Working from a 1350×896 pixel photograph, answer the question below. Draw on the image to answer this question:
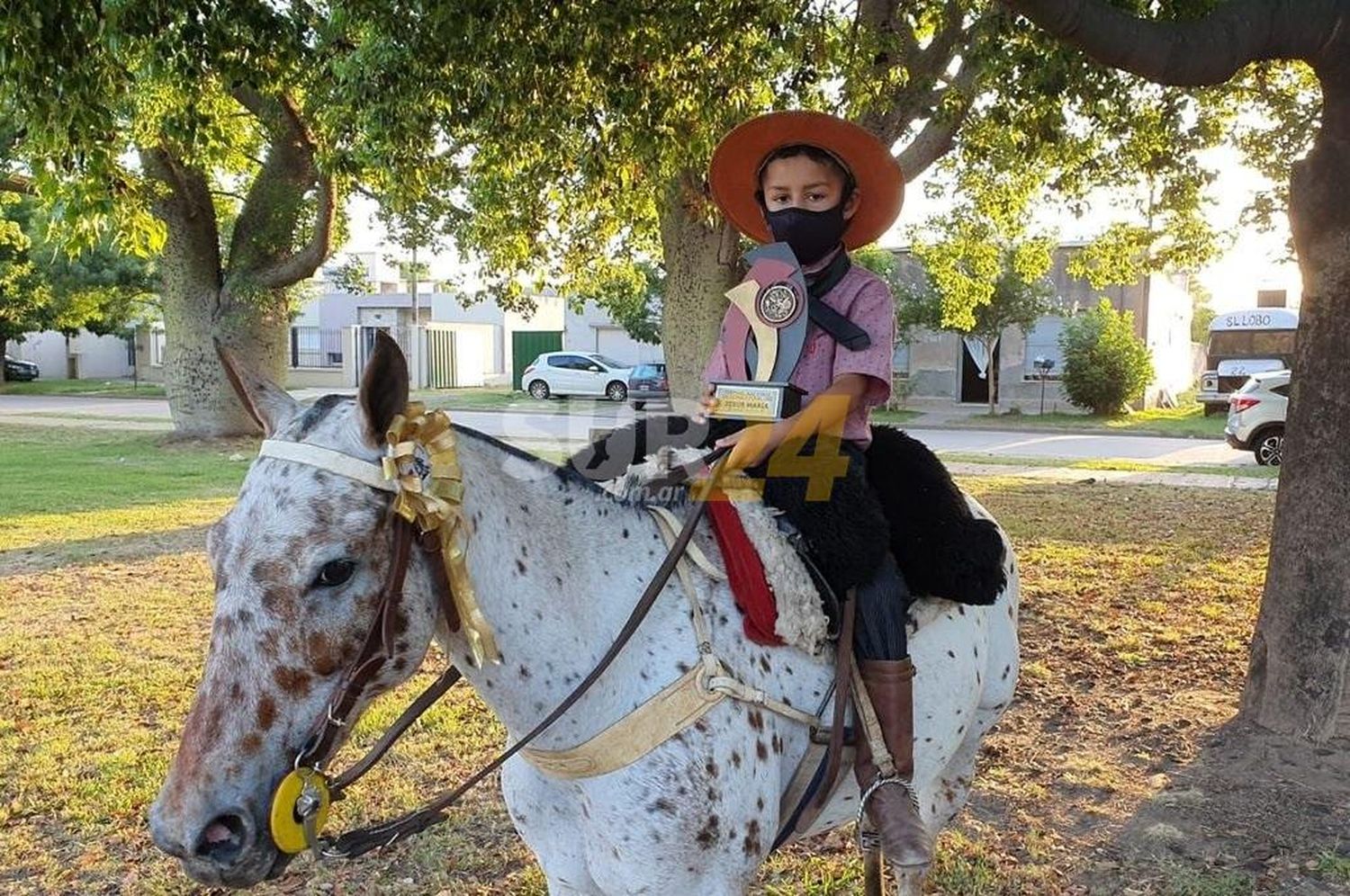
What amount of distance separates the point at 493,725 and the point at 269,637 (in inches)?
156

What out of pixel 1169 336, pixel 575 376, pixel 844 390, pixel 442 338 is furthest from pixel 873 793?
pixel 442 338

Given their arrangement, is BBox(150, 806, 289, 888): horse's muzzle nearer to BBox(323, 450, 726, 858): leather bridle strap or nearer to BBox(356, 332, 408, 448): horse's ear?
BBox(323, 450, 726, 858): leather bridle strap

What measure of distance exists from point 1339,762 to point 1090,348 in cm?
2458

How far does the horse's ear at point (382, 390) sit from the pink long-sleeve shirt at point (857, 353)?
3.41 feet

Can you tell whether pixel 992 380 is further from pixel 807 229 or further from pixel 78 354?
pixel 78 354

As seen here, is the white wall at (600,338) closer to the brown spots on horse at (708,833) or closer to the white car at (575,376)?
the white car at (575,376)

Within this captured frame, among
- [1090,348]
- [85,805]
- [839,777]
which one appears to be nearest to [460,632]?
[839,777]

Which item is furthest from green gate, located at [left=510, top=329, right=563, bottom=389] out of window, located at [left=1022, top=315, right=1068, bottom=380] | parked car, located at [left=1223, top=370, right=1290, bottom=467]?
parked car, located at [left=1223, top=370, right=1290, bottom=467]

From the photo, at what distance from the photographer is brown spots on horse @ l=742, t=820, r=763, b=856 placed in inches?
87.3

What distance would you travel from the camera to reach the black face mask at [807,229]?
272 cm

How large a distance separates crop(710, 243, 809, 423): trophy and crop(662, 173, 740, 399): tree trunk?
607 centimetres

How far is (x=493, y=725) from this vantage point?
5.45 m

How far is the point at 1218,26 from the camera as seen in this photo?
4.62m

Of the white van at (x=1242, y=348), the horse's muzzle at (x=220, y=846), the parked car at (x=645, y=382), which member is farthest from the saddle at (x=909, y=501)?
the white van at (x=1242, y=348)
